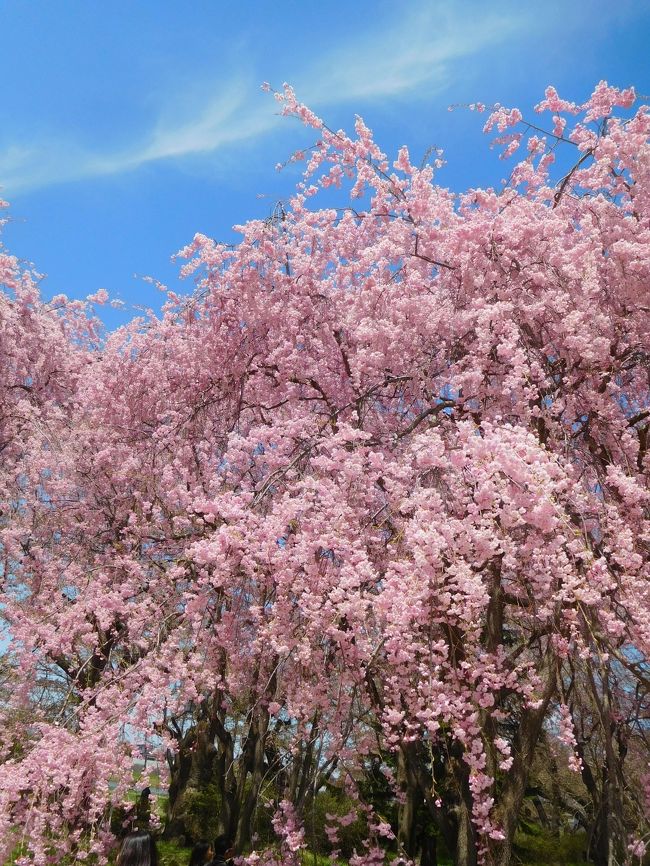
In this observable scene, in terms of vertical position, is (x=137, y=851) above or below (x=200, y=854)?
above

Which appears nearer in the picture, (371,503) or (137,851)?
(137,851)

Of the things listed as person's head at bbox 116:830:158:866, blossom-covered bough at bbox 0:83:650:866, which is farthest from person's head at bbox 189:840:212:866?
person's head at bbox 116:830:158:866

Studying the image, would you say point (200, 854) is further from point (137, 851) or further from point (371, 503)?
point (371, 503)

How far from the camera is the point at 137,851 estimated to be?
3.42 meters

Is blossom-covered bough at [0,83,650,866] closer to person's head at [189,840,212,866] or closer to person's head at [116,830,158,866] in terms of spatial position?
person's head at [189,840,212,866]

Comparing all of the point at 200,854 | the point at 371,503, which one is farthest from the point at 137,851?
the point at 371,503

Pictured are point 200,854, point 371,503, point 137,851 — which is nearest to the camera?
point 137,851

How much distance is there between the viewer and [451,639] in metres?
4.70

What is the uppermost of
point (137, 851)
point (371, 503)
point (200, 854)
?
point (371, 503)

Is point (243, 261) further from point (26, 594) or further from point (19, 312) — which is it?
point (26, 594)

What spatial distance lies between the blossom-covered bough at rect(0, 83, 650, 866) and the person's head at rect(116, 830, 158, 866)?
4.90 feet

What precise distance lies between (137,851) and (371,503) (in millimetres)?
3018

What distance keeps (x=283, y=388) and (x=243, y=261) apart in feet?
5.01

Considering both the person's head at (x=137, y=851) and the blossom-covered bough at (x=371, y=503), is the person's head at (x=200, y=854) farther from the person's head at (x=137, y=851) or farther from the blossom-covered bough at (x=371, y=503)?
the person's head at (x=137, y=851)
